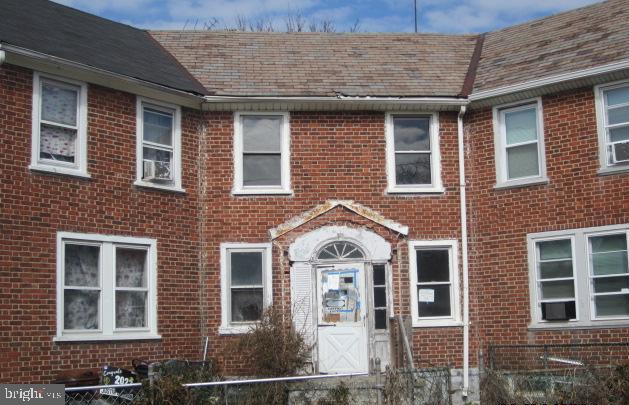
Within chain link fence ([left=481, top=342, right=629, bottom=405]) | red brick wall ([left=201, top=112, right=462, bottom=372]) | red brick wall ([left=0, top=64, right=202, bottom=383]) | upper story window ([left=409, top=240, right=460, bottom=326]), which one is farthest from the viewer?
upper story window ([left=409, top=240, right=460, bottom=326])

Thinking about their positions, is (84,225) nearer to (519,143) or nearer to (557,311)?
(519,143)

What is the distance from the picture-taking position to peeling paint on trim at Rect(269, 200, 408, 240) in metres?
17.8

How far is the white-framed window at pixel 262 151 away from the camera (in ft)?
59.3

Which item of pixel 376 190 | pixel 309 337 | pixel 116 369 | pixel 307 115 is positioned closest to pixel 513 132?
pixel 376 190

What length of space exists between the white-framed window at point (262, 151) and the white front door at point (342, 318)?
1915 millimetres

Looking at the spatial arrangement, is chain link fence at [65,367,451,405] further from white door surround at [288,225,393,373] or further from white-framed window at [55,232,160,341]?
white door surround at [288,225,393,373]

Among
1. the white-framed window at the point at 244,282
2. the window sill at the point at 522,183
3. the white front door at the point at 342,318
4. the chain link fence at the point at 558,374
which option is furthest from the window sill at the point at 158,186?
the chain link fence at the point at 558,374

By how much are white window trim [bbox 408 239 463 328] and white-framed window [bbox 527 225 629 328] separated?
143cm

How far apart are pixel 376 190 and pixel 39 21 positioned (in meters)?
6.96

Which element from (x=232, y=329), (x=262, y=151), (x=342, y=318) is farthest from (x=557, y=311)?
(x=262, y=151)

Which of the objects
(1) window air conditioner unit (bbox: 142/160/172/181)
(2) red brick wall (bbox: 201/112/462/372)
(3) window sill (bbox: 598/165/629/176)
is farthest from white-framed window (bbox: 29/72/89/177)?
(3) window sill (bbox: 598/165/629/176)

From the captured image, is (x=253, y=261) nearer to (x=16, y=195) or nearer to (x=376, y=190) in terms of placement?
(x=376, y=190)

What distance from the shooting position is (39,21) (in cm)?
1702

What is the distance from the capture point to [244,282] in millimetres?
17797
